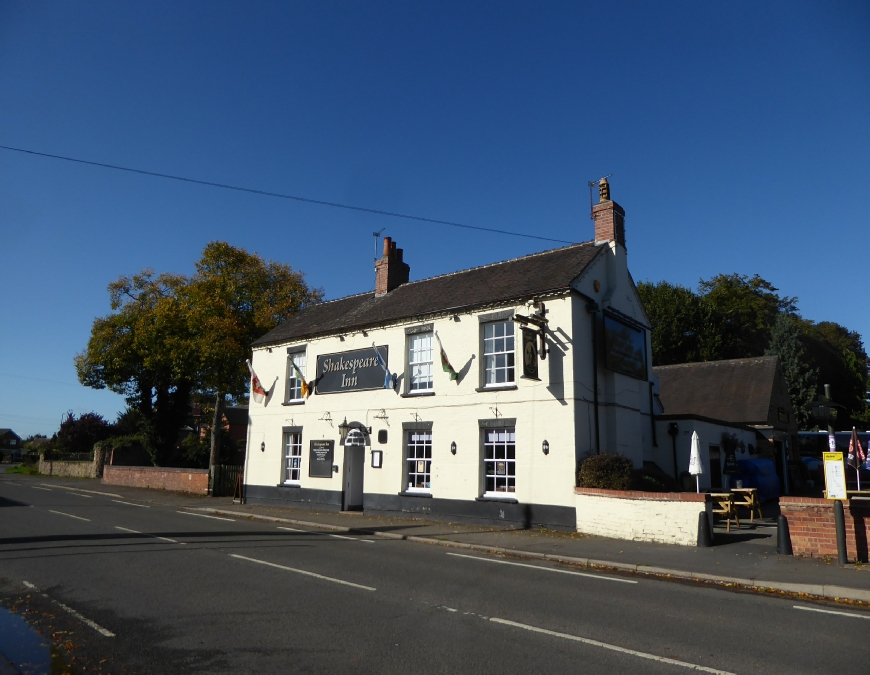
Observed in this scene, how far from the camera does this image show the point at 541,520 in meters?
16.4

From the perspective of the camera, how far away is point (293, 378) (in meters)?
24.7

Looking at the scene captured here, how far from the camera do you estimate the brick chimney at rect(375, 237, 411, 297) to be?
81.0 feet

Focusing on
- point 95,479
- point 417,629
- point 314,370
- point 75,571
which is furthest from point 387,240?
point 95,479

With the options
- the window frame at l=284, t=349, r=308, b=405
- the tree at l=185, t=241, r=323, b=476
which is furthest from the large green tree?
the window frame at l=284, t=349, r=308, b=405

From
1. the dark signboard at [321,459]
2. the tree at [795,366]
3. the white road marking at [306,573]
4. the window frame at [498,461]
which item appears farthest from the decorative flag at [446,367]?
the tree at [795,366]

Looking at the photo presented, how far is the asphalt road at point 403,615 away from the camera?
19.1ft

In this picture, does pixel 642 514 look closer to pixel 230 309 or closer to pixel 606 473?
pixel 606 473

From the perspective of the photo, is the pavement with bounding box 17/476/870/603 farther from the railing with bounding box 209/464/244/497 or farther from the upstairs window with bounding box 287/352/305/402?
the railing with bounding box 209/464/244/497

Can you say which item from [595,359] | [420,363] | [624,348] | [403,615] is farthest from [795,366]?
[403,615]

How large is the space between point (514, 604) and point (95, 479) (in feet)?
139

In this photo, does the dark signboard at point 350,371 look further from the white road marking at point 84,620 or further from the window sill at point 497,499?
the white road marking at point 84,620

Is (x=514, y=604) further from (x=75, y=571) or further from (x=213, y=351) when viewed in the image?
(x=213, y=351)

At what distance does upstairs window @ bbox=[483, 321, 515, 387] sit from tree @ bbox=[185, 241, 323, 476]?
14392mm

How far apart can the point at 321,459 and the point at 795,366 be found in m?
35.5
